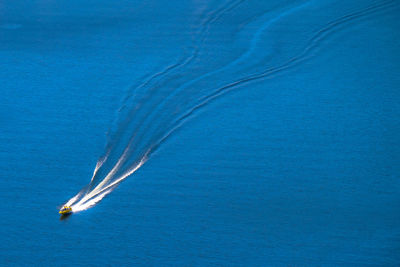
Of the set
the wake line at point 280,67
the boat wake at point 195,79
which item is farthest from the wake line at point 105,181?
the wake line at point 280,67

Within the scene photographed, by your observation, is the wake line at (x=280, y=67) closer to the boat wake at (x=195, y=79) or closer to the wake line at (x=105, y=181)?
the boat wake at (x=195, y=79)

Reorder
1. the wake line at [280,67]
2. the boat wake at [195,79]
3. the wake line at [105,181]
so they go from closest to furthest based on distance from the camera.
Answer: the wake line at [105,181] → the boat wake at [195,79] → the wake line at [280,67]

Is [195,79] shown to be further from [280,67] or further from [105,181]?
[105,181]

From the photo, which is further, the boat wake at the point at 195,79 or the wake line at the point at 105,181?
the boat wake at the point at 195,79

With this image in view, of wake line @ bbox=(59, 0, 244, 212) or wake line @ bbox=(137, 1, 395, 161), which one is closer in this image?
wake line @ bbox=(59, 0, 244, 212)

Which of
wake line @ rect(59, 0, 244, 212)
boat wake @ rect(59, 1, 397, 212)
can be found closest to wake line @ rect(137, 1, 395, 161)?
boat wake @ rect(59, 1, 397, 212)

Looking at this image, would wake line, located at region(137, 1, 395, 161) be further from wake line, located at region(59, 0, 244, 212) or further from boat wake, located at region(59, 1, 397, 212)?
wake line, located at region(59, 0, 244, 212)

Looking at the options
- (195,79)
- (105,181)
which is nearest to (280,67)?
(195,79)

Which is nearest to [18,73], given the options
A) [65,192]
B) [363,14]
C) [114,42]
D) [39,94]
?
[39,94]

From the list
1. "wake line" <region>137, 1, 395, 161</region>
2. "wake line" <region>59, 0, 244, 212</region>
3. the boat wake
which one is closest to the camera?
"wake line" <region>59, 0, 244, 212</region>

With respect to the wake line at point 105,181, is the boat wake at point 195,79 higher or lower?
higher

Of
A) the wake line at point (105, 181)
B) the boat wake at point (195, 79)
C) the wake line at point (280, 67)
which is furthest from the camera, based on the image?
the wake line at point (280, 67)

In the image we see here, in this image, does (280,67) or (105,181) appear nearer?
(105,181)
